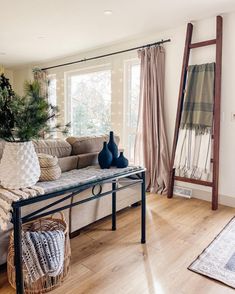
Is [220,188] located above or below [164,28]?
below

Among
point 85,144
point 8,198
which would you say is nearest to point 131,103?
point 85,144

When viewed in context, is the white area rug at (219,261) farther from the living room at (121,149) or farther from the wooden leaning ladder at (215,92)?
the wooden leaning ladder at (215,92)

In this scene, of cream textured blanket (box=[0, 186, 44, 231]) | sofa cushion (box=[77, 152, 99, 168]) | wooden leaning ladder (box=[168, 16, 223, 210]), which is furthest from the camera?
wooden leaning ladder (box=[168, 16, 223, 210])

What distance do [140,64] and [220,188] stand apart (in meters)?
2.20

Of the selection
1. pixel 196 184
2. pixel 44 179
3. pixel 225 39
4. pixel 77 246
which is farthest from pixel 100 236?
pixel 225 39

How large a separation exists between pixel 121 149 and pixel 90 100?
2.31 metres

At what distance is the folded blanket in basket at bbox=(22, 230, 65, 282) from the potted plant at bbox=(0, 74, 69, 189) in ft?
1.30

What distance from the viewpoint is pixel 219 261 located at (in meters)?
2.00

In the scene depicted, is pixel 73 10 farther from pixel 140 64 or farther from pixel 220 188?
pixel 220 188

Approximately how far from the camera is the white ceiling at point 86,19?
113 inches

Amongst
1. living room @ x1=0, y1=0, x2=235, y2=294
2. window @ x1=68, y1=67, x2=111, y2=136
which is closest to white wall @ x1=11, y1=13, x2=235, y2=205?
living room @ x1=0, y1=0, x2=235, y2=294

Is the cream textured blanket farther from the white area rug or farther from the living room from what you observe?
the white area rug

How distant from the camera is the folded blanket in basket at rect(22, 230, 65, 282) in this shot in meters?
1.62

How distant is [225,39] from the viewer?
10.5ft
